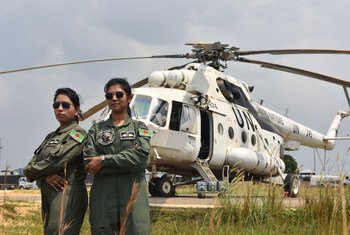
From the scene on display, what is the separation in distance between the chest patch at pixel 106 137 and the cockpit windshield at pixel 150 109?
676cm

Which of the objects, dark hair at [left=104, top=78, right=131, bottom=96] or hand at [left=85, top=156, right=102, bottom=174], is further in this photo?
dark hair at [left=104, top=78, right=131, bottom=96]

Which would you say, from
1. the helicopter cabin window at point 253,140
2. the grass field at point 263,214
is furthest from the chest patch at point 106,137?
the helicopter cabin window at point 253,140

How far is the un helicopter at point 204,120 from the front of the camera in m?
10.3

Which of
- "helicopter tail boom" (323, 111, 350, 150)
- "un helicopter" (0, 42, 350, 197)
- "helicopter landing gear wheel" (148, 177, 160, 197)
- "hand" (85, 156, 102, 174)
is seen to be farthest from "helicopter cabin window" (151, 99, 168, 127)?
"helicopter tail boom" (323, 111, 350, 150)

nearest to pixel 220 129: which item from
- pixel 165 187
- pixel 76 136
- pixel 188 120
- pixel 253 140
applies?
pixel 188 120

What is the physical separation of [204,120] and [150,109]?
1.72m

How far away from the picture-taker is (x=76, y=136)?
3369 millimetres

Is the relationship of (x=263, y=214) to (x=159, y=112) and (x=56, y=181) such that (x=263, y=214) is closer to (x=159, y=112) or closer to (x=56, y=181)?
(x=56, y=181)

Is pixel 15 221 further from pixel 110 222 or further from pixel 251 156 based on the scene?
pixel 251 156

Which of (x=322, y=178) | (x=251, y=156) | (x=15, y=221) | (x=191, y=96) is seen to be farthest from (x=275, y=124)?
(x=322, y=178)

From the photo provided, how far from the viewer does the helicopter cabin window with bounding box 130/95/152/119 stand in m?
10.2

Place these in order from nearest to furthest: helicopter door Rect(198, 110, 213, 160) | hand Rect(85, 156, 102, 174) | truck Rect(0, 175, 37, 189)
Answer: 1. truck Rect(0, 175, 37, 189)
2. hand Rect(85, 156, 102, 174)
3. helicopter door Rect(198, 110, 213, 160)

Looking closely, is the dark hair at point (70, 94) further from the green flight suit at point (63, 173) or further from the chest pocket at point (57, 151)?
the chest pocket at point (57, 151)

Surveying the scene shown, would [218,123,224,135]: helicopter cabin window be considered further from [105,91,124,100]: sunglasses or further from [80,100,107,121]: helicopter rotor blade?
[105,91,124,100]: sunglasses
